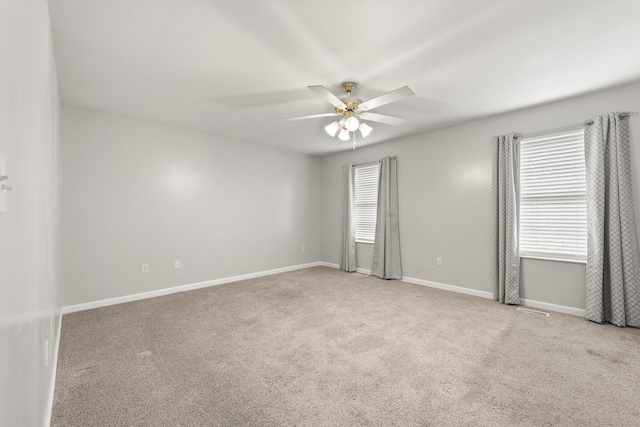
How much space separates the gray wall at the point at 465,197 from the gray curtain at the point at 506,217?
0.13 m

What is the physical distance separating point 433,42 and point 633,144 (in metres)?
2.50

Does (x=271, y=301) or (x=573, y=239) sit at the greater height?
(x=573, y=239)

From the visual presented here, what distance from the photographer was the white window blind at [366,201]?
539 cm

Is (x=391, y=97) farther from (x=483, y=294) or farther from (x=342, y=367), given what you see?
(x=483, y=294)

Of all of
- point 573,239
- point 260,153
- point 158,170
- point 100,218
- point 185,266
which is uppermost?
point 260,153

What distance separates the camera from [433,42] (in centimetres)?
216

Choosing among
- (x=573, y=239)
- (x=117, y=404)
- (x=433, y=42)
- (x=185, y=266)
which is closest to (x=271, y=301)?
(x=185, y=266)

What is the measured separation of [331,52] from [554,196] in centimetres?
311

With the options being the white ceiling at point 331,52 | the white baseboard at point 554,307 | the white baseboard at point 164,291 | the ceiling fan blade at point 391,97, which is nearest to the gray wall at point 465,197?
the white baseboard at point 554,307

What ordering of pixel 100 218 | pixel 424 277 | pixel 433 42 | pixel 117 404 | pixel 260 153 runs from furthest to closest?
pixel 260 153
pixel 424 277
pixel 100 218
pixel 433 42
pixel 117 404

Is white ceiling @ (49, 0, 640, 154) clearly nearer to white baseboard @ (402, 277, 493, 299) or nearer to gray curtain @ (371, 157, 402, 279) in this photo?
gray curtain @ (371, 157, 402, 279)

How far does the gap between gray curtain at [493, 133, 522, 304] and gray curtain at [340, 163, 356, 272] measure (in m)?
2.46

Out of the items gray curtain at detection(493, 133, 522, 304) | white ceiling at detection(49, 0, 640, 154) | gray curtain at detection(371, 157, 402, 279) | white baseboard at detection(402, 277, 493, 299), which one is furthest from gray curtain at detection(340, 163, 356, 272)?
gray curtain at detection(493, 133, 522, 304)

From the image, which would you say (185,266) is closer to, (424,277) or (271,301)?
(271,301)
